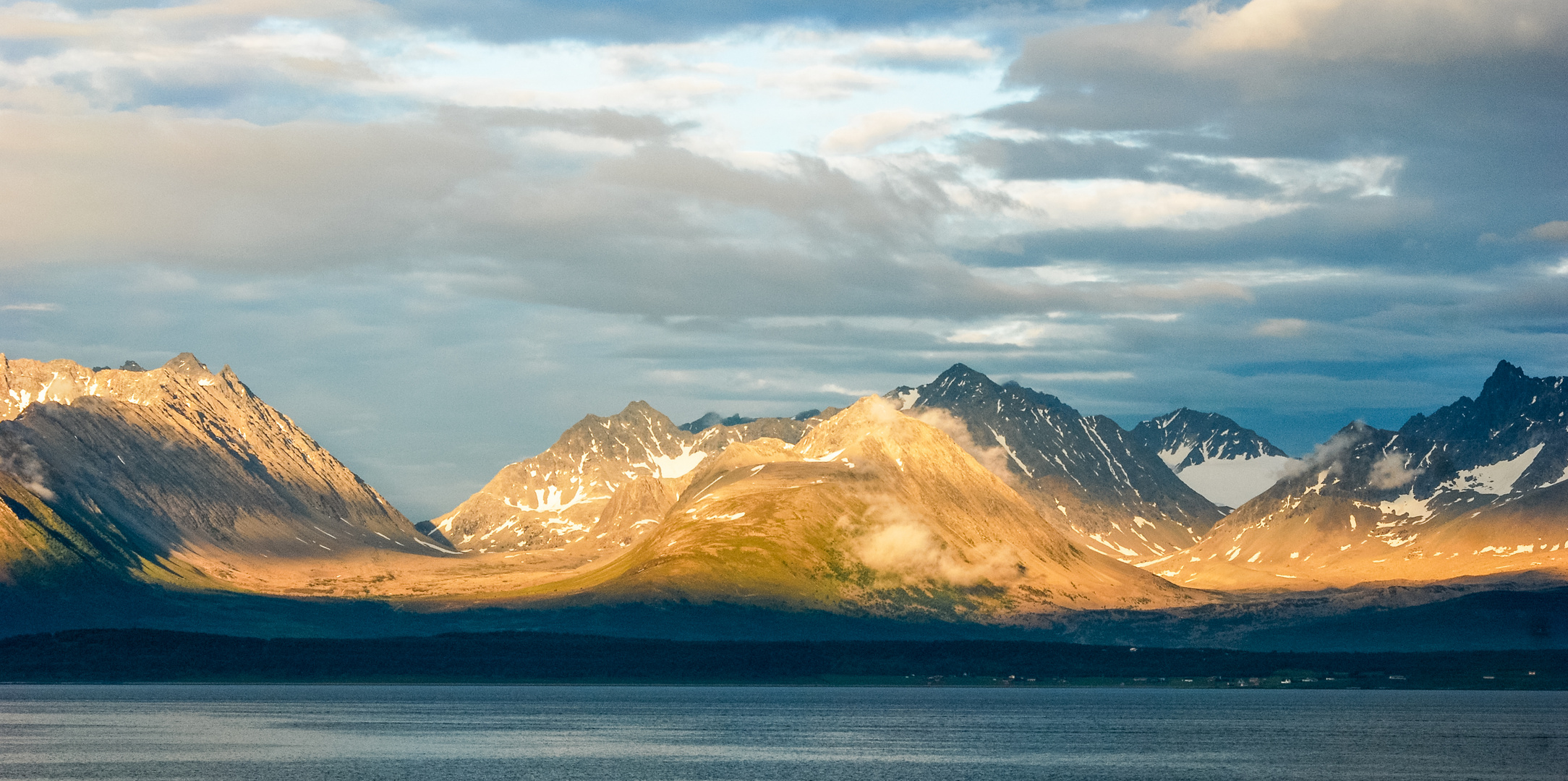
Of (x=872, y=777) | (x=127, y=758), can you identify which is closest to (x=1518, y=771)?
(x=872, y=777)

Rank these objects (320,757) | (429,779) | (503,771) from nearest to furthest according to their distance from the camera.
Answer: (429,779), (503,771), (320,757)

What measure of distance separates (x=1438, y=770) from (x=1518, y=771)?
895 cm

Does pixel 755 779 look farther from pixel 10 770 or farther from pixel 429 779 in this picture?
pixel 10 770

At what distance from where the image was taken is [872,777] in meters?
184

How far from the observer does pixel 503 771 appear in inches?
7298

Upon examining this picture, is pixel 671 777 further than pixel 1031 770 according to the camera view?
No

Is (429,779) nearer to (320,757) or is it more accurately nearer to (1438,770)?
(320,757)

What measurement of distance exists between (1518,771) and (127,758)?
16993 cm

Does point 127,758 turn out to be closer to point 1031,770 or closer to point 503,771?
point 503,771

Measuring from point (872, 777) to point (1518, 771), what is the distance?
7759 centimetres

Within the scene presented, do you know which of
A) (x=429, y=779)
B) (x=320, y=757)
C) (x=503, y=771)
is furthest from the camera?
(x=320, y=757)

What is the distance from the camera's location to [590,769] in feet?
623

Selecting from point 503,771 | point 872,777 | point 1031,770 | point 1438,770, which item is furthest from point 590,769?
point 1438,770

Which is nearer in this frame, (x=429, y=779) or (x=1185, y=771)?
(x=429, y=779)
